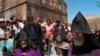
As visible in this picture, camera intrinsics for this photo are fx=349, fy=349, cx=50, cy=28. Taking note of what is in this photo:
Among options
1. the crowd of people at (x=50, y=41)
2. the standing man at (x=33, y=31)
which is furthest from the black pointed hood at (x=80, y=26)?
the standing man at (x=33, y=31)

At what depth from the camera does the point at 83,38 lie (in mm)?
5113

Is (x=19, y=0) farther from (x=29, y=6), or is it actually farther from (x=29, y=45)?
(x=29, y=45)

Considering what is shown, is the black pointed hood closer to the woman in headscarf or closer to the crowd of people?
the crowd of people

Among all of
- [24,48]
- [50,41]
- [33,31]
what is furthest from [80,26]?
[50,41]

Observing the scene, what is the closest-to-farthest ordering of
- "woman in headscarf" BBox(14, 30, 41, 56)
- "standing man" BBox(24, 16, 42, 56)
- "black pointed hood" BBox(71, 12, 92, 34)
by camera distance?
"black pointed hood" BBox(71, 12, 92, 34) → "woman in headscarf" BBox(14, 30, 41, 56) → "standing man" BBox(24, 16, 42, 56)

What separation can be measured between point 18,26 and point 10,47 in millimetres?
1058

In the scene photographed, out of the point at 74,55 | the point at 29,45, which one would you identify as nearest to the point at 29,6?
the point at 29,45

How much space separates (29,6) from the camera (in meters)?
37.2

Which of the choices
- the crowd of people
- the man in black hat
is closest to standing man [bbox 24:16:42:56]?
the crowd of people

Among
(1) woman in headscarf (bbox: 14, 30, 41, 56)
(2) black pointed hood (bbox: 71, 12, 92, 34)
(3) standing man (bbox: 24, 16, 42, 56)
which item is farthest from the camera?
(3) standing man (bbox: 24, 16, 42, 56)

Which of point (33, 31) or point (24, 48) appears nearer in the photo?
point (24, 48)

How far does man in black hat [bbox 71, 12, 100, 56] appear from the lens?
502cm

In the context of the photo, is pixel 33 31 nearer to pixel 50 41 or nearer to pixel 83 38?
pixel 50 41

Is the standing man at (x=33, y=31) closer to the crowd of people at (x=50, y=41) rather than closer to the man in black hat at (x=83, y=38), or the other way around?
the crowd of people at (x=50, y=41)
